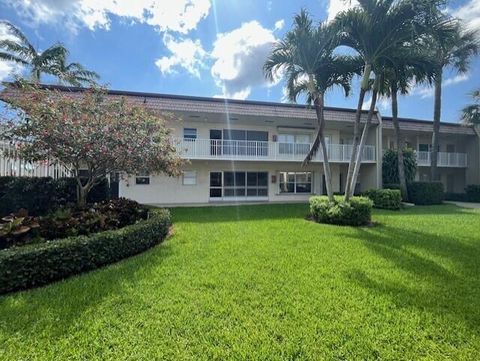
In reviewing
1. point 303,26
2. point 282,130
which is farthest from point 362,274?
point 282,130

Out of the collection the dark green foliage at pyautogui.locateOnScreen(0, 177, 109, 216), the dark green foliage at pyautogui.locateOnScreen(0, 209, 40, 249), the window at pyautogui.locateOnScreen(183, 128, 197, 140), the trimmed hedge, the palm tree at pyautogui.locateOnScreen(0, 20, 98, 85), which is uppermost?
the palm tree at pyautogui.locateOnScreen(0, 20, 98, 85)

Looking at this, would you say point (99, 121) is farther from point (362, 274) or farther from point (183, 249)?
point (362, 274)

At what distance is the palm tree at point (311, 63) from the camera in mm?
9750

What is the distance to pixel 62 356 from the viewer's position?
283 centimetres

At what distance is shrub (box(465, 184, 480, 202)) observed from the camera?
20250mm

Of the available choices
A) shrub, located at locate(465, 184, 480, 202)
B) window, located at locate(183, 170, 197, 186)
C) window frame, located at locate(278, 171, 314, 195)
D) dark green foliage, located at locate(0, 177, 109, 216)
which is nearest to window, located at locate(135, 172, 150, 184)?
window, located at locate(183, 170, 197, 186)

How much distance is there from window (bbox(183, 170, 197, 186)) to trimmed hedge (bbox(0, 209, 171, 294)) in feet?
35.8

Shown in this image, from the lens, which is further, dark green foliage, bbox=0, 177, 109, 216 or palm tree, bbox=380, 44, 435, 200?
palm tree, bbox=380, 44, 435, 200

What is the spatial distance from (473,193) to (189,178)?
70.5 feet

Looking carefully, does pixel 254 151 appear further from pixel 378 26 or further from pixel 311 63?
pixel 378 26

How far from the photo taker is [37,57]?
16.8m

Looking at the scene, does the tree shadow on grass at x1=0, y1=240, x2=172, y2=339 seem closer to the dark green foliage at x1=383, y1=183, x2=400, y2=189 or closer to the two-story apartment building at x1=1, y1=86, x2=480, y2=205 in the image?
the two-story apartment building at x1=1, y1=86, x2=480, y2=205

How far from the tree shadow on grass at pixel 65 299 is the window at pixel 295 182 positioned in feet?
48.6

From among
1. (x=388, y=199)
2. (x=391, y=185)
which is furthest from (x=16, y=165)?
(x=391, y=185)
